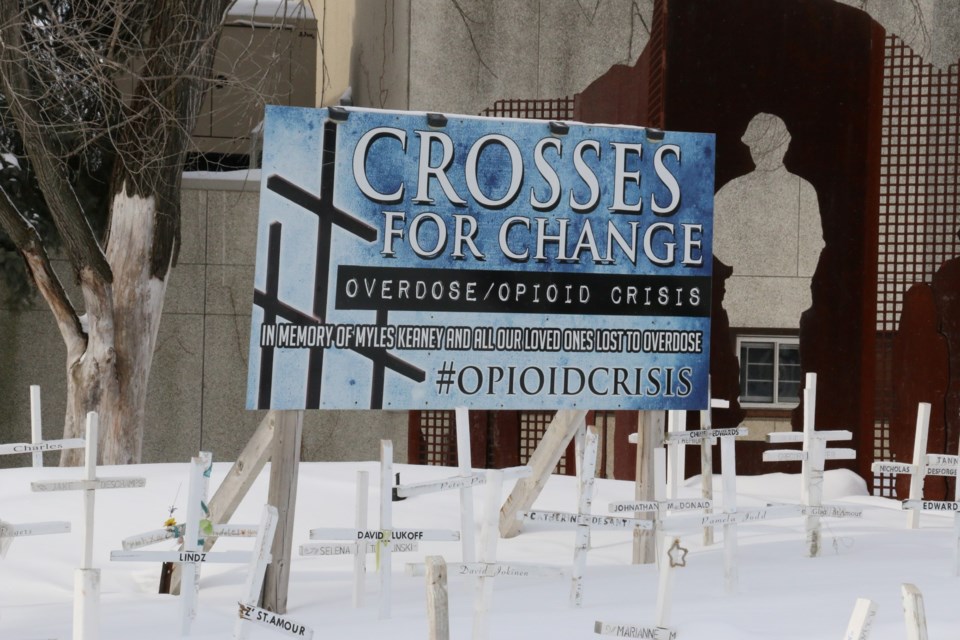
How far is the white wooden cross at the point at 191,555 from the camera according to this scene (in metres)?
5.84

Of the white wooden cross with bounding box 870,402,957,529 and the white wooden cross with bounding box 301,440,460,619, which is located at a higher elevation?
the white wooden cross with bounding box 870,402,957,529

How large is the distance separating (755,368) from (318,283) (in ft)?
22.0

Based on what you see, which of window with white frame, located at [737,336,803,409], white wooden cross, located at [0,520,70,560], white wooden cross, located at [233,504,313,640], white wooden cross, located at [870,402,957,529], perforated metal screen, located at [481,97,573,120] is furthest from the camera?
perforated metal screen, located at [481,97,573,120]

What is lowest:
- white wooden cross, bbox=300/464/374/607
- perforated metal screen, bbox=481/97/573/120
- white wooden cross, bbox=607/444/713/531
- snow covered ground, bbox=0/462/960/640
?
snow covered ground, bbox=0/462/960/640

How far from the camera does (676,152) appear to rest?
7.22 meters

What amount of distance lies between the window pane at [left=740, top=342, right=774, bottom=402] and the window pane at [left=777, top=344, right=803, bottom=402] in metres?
0.10

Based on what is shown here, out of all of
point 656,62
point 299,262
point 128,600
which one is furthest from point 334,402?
point 656,62

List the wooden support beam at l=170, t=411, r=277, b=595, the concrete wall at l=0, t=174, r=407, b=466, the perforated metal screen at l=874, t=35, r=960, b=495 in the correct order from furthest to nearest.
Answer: the concrete wall at l=0, t=174, r=407, b=466 → the perforated metal screen at l=874, t=35, r=960, b=495 → the wooden support beam at l=170, t=411, r=277, b=595

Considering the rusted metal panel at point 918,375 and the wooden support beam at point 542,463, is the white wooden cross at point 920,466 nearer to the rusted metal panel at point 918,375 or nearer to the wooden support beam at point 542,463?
the wooden support beam at point 542,463

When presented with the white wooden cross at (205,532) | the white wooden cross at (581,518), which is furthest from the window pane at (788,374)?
the white wooden cross at (205,532)

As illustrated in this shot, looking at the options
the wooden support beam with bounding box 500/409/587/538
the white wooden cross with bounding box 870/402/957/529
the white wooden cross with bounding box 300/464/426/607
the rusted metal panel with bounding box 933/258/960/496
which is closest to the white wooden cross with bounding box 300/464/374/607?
the white wooden cross with bounding box 300/464/426/607

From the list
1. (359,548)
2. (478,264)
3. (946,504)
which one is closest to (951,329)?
(946,504)

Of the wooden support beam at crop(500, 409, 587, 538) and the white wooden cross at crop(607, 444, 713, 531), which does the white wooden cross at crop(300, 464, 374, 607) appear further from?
the wooden support beam at crop(500, 409, 587, 538)

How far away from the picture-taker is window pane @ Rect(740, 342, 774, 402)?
39.6 ft
